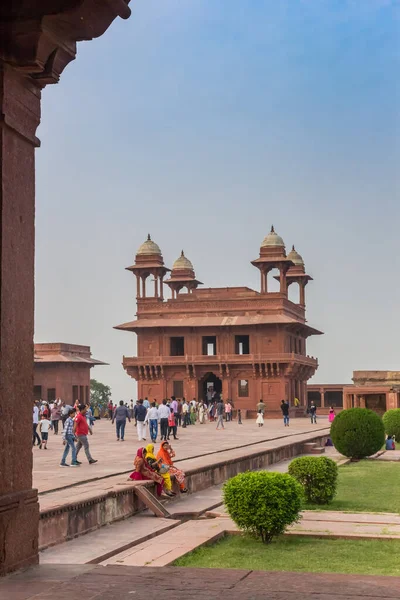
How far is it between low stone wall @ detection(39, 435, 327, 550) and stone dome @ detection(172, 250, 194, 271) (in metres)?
41.6

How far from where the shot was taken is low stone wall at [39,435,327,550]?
7266 millimetres

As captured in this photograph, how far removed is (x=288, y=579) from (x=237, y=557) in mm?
3432

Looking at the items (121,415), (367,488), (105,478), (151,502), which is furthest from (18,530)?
(121,415)

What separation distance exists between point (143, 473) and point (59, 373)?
129 feet

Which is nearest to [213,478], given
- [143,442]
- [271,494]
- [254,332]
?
[271,494]

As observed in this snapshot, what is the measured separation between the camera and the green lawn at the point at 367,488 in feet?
34.4

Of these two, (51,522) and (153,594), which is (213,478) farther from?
(153,594)

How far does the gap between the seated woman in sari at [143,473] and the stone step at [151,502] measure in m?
0.53

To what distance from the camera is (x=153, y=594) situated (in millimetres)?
3422

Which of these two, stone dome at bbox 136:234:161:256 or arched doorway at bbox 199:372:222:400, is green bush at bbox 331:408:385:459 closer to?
arched doorway at bbox 199:372:222:400

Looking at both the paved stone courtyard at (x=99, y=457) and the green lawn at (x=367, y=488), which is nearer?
the green lawn at (x=367, y=488)

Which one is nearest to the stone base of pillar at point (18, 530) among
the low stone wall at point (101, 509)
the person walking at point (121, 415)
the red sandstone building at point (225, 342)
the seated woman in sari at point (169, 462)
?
the low stone wall at point (101, 509)

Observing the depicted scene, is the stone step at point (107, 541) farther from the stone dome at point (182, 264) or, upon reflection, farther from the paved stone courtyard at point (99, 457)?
the stone dome at point (182, 264)

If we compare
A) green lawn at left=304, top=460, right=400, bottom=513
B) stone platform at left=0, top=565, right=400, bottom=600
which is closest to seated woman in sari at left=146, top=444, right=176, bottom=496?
green lawn at left=304, top=460, right=400, bottom=513
